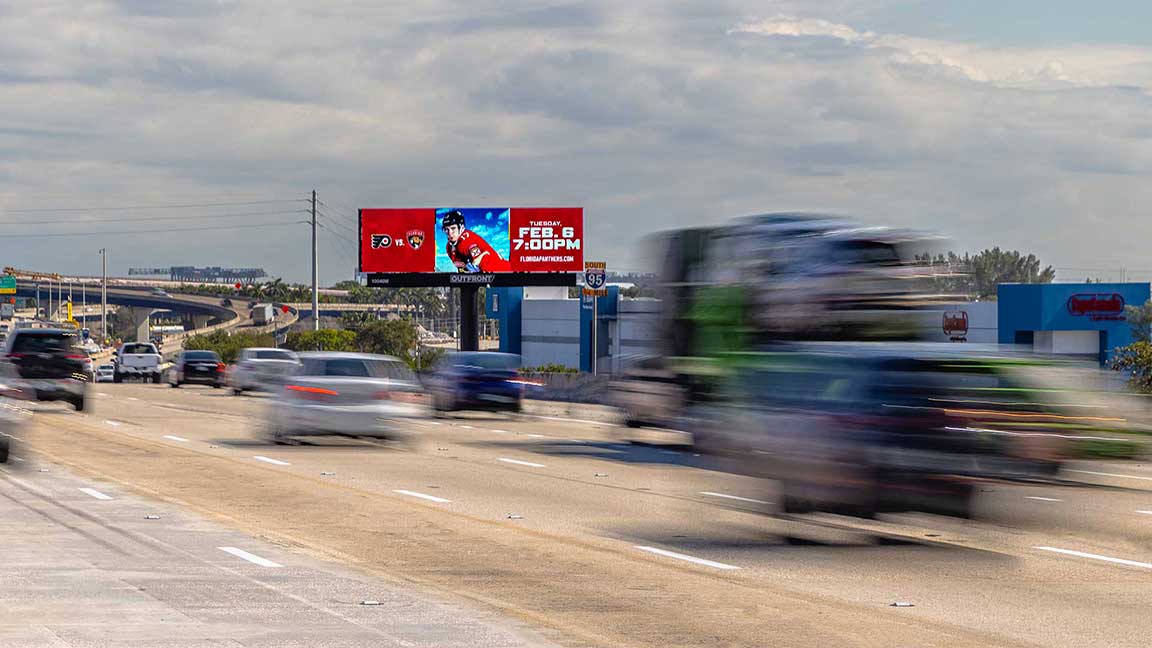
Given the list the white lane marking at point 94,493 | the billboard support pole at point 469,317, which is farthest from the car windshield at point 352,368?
the billboard support pole at point 469,317

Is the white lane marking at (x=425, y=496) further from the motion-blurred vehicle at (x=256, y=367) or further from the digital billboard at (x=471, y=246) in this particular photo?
the digital billboard at (x=471, y=246)

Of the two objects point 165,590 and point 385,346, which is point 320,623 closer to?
point 165,590

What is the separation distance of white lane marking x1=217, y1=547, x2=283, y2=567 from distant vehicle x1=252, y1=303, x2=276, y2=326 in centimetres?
15505

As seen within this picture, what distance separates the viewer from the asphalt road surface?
32.2ft

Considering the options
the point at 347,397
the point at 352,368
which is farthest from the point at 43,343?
the point at 347,397

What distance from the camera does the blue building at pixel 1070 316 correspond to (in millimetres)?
62625

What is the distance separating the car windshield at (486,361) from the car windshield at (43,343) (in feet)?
29.2

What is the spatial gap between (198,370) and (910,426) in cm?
4679

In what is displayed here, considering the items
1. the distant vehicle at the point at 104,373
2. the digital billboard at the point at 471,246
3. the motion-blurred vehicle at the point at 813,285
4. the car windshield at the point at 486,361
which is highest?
the digital billboard at the point at 471,246

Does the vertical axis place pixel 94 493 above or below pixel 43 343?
below

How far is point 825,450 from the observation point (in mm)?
13062

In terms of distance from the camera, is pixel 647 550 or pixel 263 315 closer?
pixel 647 550

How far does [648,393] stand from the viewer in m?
24.8

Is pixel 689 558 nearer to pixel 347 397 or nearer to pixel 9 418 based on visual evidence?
pixel 9 418
